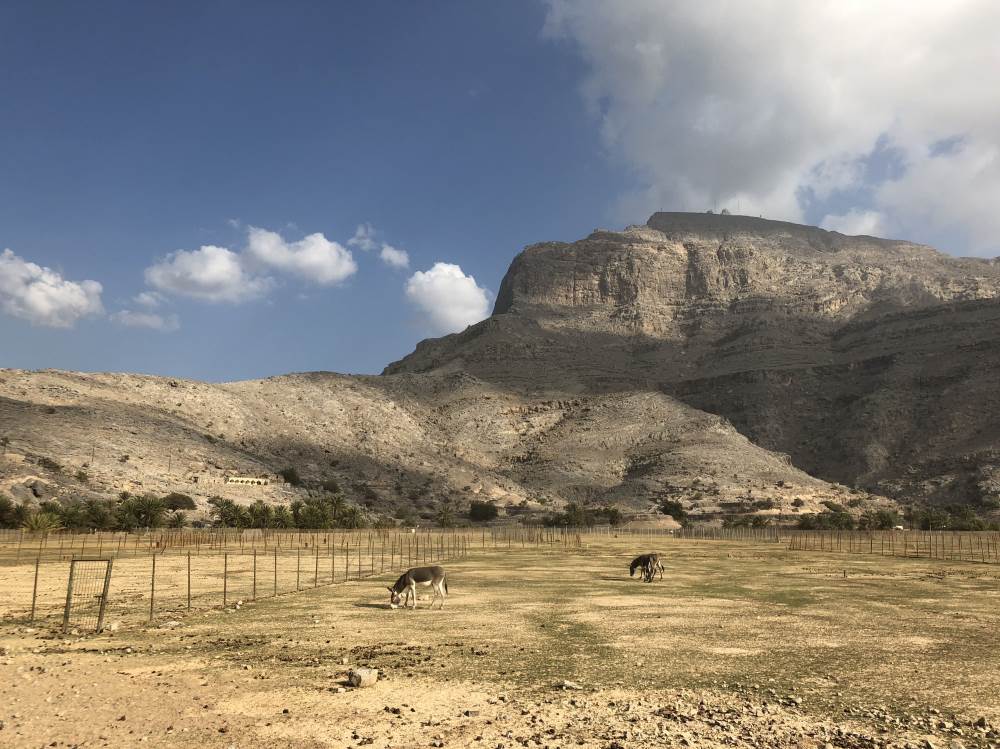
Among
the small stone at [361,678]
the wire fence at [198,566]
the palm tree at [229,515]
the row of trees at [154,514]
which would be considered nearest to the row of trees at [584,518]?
the wire fence at [198,566]

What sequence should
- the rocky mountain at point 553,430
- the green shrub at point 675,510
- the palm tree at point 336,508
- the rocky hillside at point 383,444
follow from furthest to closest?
the green shrub at point 675,510 → the rocky mountain at point 553,430 → the rocky hillside at point 383,444 → the palm tree at point 336,508

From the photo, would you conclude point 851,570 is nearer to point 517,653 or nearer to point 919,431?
point 517,653

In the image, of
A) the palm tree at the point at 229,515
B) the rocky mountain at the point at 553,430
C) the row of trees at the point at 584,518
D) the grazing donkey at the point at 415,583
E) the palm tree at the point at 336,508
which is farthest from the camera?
the row of trees at the point at 584,518

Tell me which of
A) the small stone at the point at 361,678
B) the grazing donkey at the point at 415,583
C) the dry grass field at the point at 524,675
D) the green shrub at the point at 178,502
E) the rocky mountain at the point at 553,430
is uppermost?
the rocky mountain at the point at 553,430

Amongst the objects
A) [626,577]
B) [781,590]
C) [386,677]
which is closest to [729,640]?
[386,677]

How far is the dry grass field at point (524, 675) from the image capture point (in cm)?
1032

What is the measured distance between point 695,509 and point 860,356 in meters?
103

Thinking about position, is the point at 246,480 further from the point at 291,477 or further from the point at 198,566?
the point at 198,566

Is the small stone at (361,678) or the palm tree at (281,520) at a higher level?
the palm tree at (281,520)

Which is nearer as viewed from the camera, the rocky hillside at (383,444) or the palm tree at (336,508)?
the palm tree at (336,508)

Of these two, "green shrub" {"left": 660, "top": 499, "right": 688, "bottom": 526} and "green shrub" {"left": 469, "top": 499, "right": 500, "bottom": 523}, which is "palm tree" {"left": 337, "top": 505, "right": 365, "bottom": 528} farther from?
"green shrub" {"left": 660, "top": 499, "right": 688, "bottom": 526}

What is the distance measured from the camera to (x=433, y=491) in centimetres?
11606

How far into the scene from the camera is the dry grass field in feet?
33.9

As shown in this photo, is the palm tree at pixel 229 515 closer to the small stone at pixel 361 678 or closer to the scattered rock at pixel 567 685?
the small stone at pixel 361 678
